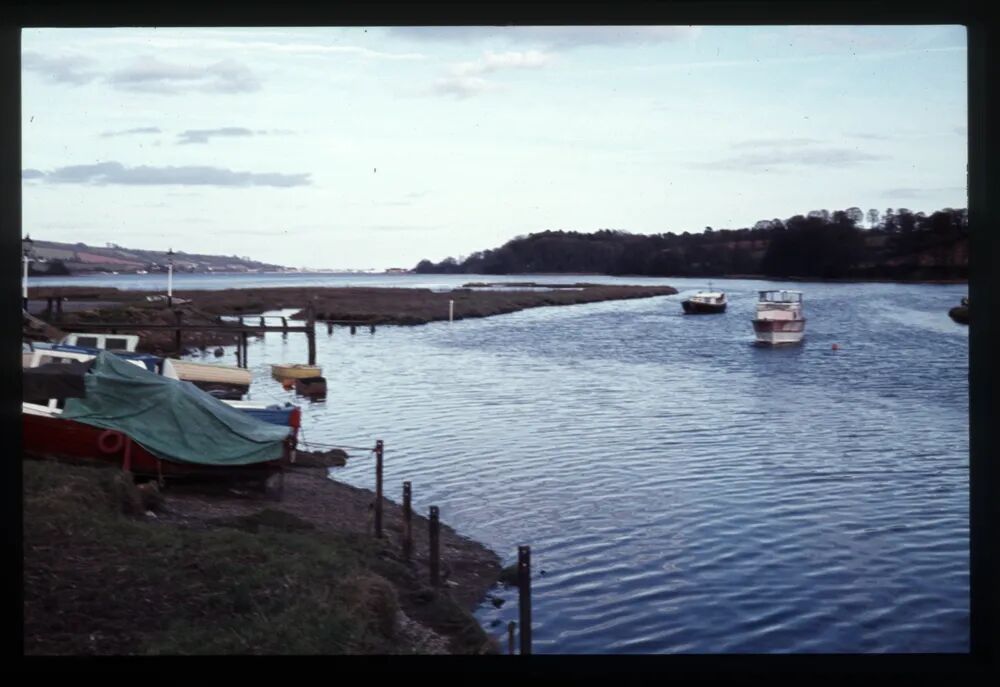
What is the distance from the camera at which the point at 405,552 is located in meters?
12.2

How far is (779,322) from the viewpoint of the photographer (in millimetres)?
42094

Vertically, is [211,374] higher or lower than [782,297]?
lower

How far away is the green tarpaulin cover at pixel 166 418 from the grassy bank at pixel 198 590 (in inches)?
78.5

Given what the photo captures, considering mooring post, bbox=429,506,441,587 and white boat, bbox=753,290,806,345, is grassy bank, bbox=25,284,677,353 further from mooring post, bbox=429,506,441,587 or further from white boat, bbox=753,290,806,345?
mooring post, bbox=429,506,441,587

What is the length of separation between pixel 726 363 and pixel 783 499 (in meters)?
20.8

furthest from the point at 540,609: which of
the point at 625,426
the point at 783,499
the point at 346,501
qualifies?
the point at 625,426

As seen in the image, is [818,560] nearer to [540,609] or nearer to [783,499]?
[783,499]

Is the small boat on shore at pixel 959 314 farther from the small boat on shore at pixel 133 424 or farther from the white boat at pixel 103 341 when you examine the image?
the small boat on shore at pixel 133 424

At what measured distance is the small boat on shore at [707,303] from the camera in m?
57.2

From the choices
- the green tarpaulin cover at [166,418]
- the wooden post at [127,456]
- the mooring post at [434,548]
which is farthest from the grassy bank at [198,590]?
the green tarpaulin cover at [166,418]

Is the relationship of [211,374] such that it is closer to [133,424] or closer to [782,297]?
[133,424]

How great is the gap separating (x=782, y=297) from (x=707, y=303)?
11.8 meters

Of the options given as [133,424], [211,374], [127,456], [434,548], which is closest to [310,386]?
[211,374]

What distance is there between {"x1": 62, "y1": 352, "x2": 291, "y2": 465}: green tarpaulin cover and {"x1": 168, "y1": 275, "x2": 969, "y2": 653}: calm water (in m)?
3.02
